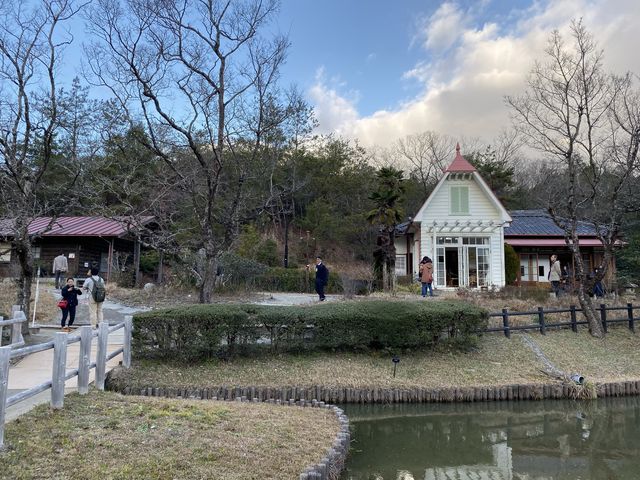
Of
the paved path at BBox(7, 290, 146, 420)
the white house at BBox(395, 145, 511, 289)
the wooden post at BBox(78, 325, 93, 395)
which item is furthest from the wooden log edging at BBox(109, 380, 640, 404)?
the white house at BBox(395, 145, 511, 289)

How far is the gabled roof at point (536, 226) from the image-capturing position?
937 inches

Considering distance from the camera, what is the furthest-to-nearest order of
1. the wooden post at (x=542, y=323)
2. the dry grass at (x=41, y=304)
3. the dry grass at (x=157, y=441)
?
the dry grass at (x=41, y=304) → the wooden post at (x=542, y=323) → the dry grass at (x=157, y=441)

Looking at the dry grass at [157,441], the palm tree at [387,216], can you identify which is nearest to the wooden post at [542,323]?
the dry grass at [157,441]

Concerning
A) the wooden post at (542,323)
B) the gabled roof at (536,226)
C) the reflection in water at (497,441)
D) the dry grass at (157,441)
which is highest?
the gabled roof at (536,226)

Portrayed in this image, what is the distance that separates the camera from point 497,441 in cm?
662

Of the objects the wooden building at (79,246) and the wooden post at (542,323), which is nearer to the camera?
the wooden post at (542,323)

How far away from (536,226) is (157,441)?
25.0 meters

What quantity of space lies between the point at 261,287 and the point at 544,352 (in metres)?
13.7

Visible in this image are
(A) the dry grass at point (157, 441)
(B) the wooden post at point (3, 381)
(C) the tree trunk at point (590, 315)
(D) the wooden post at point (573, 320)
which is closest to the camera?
(A) the dry grass at point (157, 441)

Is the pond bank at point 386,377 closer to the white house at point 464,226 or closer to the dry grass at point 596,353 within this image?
the dry grass at point 596,353

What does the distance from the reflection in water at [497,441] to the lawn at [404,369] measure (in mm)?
734

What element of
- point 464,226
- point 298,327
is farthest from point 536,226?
point 298,327

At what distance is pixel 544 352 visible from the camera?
423 inches

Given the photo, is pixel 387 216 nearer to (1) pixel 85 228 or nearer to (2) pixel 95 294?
(2) pixel 95 294
